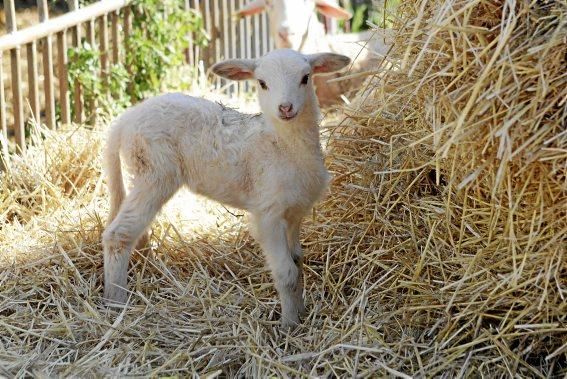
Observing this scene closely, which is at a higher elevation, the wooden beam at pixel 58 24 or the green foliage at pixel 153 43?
the wooden beam at pixel 58 24

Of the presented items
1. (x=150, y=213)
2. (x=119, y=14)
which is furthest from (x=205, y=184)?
(x=119, y=14)

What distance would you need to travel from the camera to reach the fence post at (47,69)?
270 inches

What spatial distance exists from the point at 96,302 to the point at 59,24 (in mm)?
3056

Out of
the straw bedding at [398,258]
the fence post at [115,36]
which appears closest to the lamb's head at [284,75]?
the straw bedding at [398,258]

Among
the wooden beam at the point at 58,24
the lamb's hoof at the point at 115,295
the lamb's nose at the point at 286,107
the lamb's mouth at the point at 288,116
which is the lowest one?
the lamb's hoof at the point at 115,295

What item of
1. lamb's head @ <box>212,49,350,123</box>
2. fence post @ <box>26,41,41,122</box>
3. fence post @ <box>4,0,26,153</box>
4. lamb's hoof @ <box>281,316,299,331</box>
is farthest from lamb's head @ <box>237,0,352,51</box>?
lamb's hoof @ <box>281,316,299,331</box>

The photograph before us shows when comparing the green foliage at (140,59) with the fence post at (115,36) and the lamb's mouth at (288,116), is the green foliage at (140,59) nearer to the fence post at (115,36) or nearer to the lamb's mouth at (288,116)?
the fence post at (115,36)

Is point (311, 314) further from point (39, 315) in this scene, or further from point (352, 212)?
point (39, 315)

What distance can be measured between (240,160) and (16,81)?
2.63 metres

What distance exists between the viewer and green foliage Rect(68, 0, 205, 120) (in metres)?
7.26

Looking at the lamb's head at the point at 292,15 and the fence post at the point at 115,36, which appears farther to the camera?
the lamb's head at the point at 292,15

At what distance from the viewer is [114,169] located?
16.5 feet

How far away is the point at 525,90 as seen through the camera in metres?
3.46

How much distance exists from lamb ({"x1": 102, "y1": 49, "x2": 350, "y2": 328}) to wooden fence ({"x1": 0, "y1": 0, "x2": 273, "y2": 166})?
1842 mm
